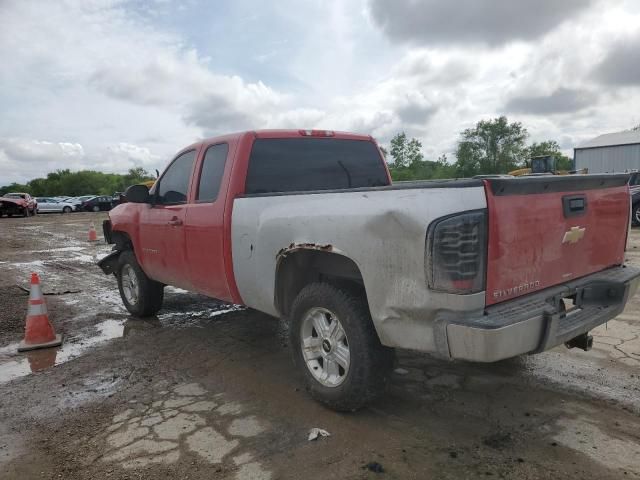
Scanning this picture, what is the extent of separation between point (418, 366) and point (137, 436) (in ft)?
7.26

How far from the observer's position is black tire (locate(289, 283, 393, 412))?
3098mm

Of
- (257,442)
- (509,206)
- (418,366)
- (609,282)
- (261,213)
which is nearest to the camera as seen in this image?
(509,206)

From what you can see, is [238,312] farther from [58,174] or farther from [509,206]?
[58,174]

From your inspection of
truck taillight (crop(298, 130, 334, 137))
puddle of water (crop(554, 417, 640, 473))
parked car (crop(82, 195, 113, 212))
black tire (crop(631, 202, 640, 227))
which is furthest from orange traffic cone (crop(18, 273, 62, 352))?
parked car (crop(82, 195, 113, 212))

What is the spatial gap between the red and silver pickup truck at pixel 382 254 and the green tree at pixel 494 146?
1977 inches

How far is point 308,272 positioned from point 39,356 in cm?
313

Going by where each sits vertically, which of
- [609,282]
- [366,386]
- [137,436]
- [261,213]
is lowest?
[137,436]

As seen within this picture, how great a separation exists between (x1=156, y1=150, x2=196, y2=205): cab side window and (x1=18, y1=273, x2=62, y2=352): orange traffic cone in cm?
158

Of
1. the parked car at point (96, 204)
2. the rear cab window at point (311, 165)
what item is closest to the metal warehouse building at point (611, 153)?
the rear cab window at point (311, 165)

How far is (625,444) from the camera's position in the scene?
2881 mm

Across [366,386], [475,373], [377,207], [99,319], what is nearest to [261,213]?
[377,207]

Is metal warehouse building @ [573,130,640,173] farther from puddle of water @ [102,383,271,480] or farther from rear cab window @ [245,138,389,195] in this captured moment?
Answer: puddle of water @ [102,383,271,480]

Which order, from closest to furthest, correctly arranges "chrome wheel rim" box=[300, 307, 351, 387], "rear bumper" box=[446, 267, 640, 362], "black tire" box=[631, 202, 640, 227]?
"rear bumper" box=[446, 267, 640, 362] < "chrome wheel rim" box=[300, 307, 351, 387] < "black tire" box=[631, 202, 640, 227]

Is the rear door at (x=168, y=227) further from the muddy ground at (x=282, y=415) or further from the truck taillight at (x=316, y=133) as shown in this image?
the truck taillight at (x=316, y=133)
